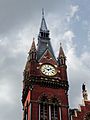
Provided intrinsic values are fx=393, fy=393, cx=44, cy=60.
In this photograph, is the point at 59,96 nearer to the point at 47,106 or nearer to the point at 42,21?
the point at 47,106

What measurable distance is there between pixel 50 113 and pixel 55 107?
1271 mm

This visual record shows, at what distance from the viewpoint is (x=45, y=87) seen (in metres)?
51.6

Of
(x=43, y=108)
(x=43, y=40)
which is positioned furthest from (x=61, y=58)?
(x=43, y=108)

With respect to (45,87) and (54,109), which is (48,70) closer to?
(45,87)

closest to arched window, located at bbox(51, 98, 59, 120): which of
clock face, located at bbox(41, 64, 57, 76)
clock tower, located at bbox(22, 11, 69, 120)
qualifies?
clock tower, located at bbox(22, 11, 69, 120)

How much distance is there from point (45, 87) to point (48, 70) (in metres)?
2.85

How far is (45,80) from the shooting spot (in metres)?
51.8

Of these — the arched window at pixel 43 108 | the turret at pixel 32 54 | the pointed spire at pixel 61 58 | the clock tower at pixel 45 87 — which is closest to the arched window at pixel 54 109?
the clock tower at pixel 45 87

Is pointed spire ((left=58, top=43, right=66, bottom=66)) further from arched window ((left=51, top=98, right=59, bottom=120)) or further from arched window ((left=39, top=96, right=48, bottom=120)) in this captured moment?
arched window ((left=39, top=96, right=48, bottom=120))

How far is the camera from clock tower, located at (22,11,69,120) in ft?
163

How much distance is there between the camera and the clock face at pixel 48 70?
52.8m

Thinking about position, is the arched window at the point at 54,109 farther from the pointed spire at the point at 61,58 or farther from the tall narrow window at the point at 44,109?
the pointed spire at the point at 61,58

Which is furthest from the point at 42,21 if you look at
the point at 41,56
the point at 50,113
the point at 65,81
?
the point at 50,113

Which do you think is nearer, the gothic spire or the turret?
the turret
